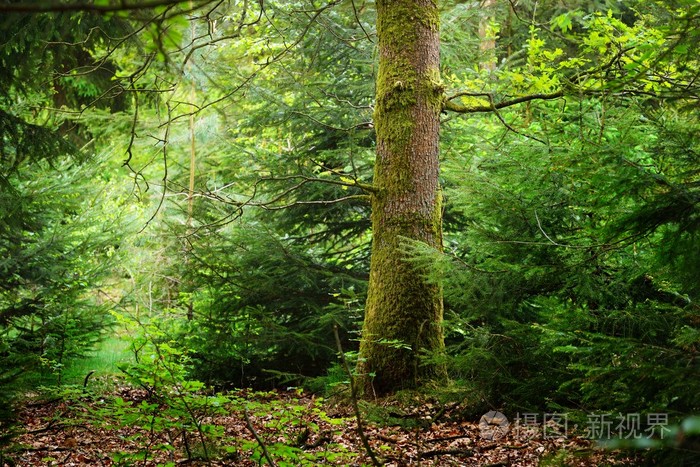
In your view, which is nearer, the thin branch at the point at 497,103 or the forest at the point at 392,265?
the forest at the point at 392,265

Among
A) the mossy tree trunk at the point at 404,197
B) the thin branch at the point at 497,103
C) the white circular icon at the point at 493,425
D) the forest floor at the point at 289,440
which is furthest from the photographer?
the mossy tree trunk at the point at 404,197

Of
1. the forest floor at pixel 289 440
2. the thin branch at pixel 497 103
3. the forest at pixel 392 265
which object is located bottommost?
the forest floor at pixel 289 440

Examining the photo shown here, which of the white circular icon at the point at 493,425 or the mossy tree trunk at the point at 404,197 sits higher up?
the mossy tree trunk at the point at 404,197

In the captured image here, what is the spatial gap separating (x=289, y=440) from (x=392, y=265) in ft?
6.06

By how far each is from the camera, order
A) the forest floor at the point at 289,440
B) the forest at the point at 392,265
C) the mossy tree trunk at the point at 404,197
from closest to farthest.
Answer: the forest at the point at 392,265, the forest floor at the point at 289,440, the mossy tree trunk at the point at 404,197

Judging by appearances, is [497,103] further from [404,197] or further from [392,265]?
[392,265]

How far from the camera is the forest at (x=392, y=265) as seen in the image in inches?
119

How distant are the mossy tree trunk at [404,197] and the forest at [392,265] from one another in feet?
0.07

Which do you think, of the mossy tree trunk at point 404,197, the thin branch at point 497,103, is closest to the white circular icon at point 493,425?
the mossy tree trunk at point 404,197

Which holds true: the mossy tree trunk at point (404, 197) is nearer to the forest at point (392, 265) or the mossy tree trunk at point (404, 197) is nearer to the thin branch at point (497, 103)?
the forest at point (392, 265)

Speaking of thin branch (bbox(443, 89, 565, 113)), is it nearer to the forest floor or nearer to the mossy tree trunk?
the mossy tree trunk

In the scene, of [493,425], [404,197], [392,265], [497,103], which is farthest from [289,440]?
[497,103]

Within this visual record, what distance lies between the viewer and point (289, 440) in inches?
166

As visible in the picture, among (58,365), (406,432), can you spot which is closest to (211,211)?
(58,365)
